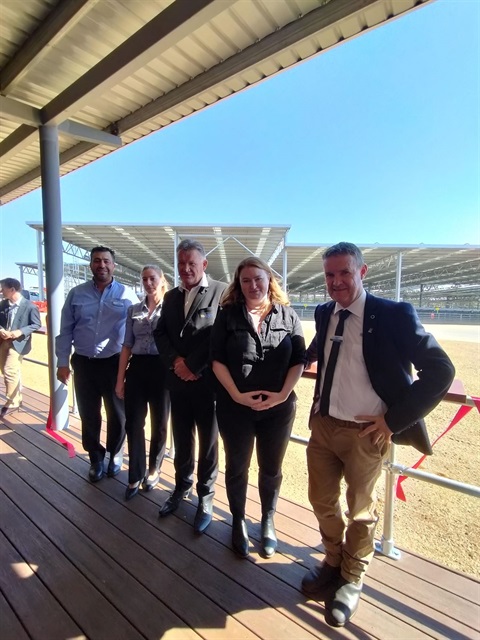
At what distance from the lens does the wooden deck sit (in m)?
1.33

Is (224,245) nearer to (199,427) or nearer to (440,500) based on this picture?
(440,500)

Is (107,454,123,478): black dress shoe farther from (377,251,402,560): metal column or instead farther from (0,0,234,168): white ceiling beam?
(0,0,234,168): white ceiling beam

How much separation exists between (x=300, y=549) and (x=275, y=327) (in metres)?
1.18

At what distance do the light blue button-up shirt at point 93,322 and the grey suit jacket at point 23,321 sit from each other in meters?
1.64

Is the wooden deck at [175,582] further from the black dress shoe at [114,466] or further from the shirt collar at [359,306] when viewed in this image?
the shirt collar at [359,306]

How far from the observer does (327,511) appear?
1.51m

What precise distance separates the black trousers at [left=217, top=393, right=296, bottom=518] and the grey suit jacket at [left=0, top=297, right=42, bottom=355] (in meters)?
2.99

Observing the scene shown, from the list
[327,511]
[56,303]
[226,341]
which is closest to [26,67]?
[56,303]

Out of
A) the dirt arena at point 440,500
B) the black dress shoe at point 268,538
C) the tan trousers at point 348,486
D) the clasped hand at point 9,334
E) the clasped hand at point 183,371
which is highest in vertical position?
the clasped hand at point 9,334

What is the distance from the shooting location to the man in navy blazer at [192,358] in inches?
72.1

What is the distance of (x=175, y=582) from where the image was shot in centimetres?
153

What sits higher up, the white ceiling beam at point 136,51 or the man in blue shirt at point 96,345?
the white ceiling beam at point 136,51

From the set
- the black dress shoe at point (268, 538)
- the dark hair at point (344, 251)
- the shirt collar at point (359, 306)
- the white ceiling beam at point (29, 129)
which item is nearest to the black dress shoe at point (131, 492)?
the black dress shoe at point (268, 538)

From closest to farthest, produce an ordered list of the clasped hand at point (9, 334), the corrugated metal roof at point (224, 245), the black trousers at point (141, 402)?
1. the black trousers at point (141, 402)
2. the clasped hand at point (9, 334)
3. the corrugated metal roof at point (224, 245)
